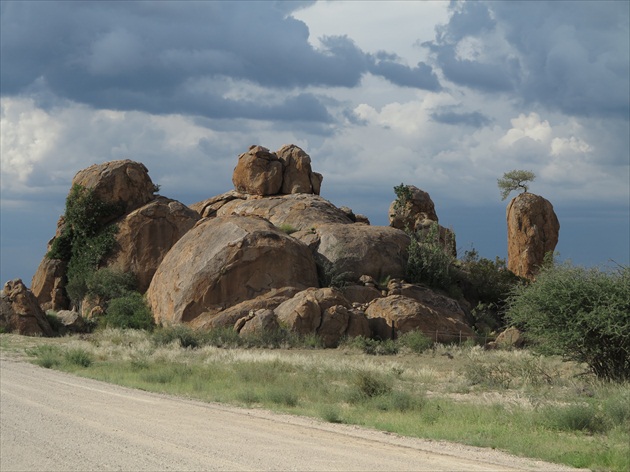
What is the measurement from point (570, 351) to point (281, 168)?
112 feet

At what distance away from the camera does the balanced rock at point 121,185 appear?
46344 millimetres

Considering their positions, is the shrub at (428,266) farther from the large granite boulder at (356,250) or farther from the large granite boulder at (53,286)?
the large granite boulder at (53,286)

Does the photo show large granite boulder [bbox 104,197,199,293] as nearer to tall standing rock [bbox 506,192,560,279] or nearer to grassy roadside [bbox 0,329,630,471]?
grassy roadside [bbox 0,329,630,471]

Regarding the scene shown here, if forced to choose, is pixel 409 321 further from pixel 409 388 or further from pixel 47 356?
pixel 47 356

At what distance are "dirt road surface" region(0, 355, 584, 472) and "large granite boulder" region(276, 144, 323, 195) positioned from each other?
3766 centimetres

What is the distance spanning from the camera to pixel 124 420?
44.6ft

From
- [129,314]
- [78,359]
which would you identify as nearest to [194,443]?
[78,359]

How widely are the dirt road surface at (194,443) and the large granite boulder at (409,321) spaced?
61.2 feet

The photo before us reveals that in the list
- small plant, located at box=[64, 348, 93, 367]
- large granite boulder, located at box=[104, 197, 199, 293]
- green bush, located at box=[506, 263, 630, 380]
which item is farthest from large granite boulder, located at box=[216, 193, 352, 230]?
green bush, located at box=[506, 263, 630, 380]

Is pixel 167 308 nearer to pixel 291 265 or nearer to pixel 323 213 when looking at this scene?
pixel 291 265

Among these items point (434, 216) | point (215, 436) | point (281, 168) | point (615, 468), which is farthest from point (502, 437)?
point (434, 216)

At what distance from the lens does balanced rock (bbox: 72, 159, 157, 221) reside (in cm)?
4634

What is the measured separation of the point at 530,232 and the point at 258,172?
2050 centimetres

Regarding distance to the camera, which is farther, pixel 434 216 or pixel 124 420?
pixel 434 216
